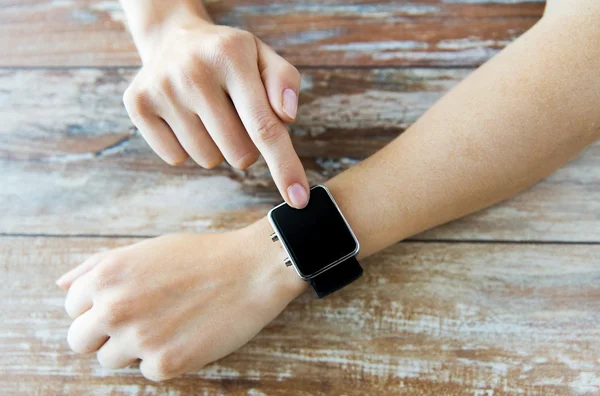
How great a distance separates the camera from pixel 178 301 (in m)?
0.84

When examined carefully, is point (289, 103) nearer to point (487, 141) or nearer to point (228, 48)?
point (228, 48)

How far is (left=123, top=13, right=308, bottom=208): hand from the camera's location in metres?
0.75

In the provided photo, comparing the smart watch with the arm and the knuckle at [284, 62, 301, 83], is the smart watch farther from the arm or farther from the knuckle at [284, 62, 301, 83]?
the knuckle at [284, 62, 301, 83]

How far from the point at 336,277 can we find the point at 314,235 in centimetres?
9

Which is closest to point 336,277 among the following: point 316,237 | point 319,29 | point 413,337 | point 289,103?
point 316,237

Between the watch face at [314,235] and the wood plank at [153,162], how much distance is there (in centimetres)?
17

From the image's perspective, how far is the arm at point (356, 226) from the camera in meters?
0.79

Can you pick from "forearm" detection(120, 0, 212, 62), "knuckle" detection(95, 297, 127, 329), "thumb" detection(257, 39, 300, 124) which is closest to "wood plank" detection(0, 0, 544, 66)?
"forearm" detection(120, 0, 212, 62)

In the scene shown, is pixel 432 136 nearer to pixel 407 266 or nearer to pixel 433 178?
pixel 433 178

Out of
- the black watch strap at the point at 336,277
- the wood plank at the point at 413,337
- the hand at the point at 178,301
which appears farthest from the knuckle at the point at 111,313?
the black watch strap at the point at 336,277

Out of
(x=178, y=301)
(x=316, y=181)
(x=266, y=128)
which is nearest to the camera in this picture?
(x=266, y=128)

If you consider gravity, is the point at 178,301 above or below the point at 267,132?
below

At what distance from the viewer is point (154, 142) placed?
860 mm

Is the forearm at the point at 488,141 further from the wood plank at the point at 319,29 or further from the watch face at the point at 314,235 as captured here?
the wood plank at the point at 319,29
